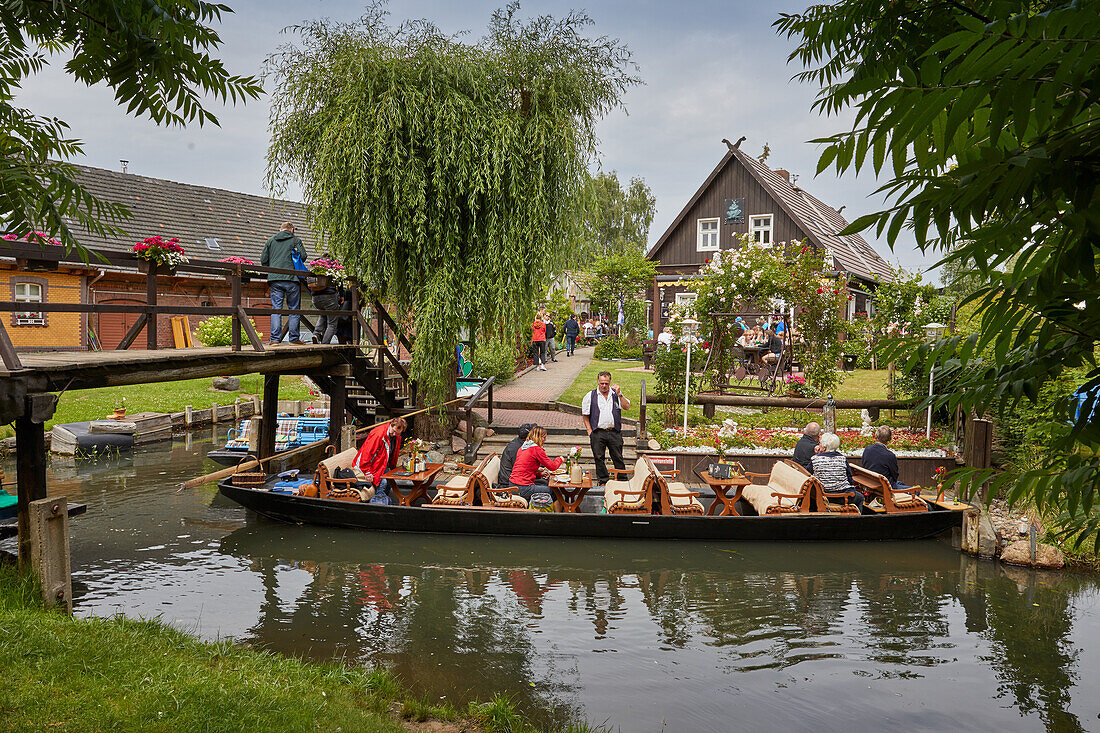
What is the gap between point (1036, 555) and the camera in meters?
9.70

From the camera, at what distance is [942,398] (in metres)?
2.42

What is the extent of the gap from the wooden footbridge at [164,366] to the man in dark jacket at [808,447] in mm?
7532

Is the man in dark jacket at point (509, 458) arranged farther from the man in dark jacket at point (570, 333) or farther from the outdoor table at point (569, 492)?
the man in dark jacket at point (570, 333)

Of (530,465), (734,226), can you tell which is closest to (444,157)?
(530,465)

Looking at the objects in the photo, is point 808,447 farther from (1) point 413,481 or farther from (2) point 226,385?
(2) point 226,385

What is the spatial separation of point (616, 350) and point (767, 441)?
1743cm

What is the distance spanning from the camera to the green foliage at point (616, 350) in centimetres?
3106

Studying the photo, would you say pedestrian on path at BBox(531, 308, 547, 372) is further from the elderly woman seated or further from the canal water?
the elderly woman seated

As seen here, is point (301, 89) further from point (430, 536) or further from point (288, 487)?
point (430, 536)

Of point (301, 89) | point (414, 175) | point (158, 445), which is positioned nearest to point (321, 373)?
point (414, 175)

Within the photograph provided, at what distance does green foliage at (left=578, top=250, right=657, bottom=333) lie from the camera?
3332 centimetres

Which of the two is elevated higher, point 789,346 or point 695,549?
point 789,346

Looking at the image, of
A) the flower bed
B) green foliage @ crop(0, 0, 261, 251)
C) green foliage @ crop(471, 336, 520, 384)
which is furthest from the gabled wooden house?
green foliage @ crop(0, 0, 261, 251)

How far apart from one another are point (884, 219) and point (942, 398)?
45.9 inches
